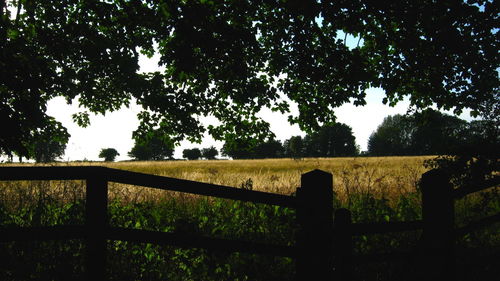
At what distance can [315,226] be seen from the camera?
2137 mm

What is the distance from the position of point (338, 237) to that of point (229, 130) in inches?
238

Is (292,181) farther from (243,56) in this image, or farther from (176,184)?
(176,184)

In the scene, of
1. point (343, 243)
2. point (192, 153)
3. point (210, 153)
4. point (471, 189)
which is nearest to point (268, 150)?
point (210, 153)

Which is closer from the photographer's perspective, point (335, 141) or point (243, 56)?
point (243, 56)

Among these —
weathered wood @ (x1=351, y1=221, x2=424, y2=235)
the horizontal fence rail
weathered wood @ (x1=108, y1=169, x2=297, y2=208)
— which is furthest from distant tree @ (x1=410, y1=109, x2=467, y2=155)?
weathered wood @ (x1=108, y1=169, x2=297, y2=208)

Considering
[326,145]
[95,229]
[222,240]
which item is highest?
[326,145]

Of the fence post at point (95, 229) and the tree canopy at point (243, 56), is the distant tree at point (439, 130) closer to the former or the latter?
the tree canopy at point (243, 56)

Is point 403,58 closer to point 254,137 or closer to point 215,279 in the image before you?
point 254,137

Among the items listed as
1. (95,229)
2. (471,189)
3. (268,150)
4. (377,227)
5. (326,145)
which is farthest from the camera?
(326,145)

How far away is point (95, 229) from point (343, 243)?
1.81 metres

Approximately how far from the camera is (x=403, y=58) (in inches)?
237

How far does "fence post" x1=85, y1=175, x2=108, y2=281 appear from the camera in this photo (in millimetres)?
1983

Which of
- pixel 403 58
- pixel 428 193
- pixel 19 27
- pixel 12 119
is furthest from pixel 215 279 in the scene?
pixel 19 27

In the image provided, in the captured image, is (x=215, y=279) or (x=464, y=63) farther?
(x=464, y=63)
